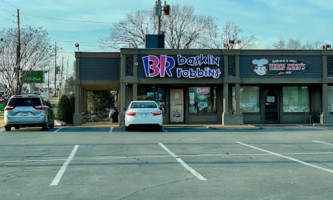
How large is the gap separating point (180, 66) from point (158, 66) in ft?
4.13

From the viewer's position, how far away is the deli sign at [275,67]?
22344mm

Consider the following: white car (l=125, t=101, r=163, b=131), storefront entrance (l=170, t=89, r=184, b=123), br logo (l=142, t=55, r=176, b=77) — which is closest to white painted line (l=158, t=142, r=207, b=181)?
white car (l=125, t=101, r=163, b=131)

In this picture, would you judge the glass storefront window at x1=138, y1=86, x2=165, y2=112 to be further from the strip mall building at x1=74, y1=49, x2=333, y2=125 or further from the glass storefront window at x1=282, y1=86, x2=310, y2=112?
the glass storefront window at x1=282, y1=86, x2=310, y2=112

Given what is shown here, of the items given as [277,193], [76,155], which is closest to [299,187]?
[277,193]

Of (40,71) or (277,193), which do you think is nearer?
(277,193)

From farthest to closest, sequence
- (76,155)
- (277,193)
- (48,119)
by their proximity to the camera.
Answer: (48,119)
(76,155)
(277,193)

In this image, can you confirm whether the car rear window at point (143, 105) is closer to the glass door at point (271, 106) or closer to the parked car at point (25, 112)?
the parked car at point (25, 112)

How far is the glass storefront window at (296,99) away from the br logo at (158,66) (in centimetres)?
762

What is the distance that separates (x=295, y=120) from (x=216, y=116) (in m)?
4.95

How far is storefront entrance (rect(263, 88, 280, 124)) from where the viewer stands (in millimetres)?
23875

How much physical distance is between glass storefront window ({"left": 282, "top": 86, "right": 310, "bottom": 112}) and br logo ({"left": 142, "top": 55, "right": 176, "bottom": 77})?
7.62 m

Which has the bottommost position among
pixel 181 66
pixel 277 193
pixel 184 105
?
pixel 277 193

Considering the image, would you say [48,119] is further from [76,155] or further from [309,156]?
[309,156]

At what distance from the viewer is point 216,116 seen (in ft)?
76.9
